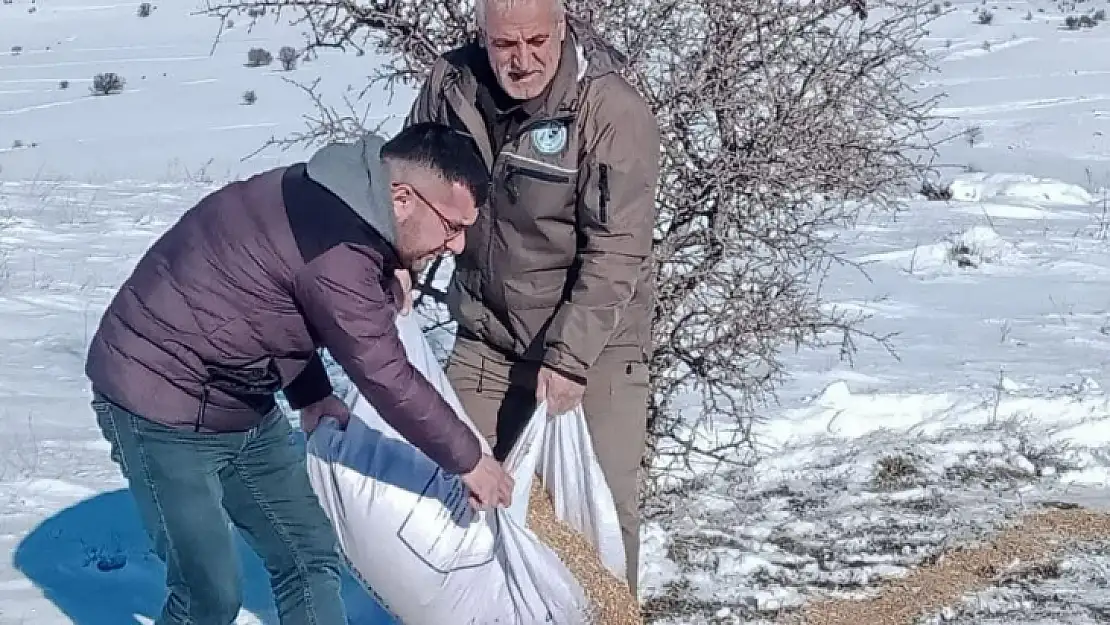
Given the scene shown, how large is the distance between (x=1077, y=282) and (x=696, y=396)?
3313mm

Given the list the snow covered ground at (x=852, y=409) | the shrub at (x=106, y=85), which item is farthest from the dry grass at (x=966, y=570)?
the shrub at (x=106, y=85)

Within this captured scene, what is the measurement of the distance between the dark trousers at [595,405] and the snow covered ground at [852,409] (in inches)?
26.3

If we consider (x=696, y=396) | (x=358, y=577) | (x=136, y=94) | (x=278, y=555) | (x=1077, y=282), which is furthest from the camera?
(x=136, y=94)

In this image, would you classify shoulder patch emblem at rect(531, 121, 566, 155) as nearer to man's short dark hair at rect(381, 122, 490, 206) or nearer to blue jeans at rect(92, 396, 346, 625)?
man's short dark hair at rect(381, 122, 490, 206)

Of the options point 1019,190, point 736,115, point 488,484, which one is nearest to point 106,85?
point 1019,190

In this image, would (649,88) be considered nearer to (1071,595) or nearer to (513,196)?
(513,196)

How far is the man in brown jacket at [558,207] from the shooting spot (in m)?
3.02

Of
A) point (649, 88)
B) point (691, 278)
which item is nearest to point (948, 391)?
point (691, 278)

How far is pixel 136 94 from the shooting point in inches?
763

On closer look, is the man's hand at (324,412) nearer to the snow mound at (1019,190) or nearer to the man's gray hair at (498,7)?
the man's gray hair at (498,7)

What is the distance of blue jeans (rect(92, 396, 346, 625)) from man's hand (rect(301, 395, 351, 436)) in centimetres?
13

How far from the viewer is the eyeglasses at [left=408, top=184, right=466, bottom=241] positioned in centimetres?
247

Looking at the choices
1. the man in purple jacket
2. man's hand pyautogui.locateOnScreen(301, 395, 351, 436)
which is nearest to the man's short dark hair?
the man in purple jacket

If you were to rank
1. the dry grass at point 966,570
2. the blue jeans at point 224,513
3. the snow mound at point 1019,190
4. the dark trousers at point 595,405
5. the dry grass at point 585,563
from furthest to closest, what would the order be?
the snow mound at point 1019,190 < the dry grass at point 966,570 < the dark trousers at point 595,405 < the dry grass at point 585,563 < the blue jeans at point 224,513
